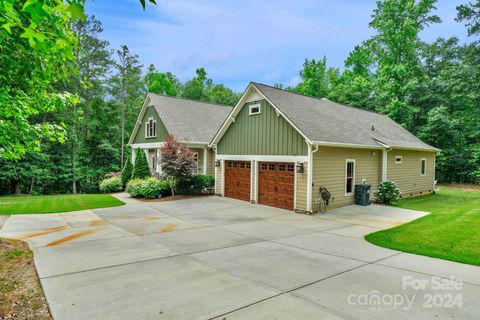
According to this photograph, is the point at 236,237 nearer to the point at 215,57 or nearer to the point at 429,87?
the point at 429,87

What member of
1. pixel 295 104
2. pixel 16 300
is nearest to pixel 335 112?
pixel 295 104

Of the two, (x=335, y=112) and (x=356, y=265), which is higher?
(x=335, y=112)

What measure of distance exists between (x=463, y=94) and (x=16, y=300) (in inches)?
1263

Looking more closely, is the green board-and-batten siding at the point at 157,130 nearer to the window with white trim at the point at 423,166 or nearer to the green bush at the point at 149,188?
the green bush at the point at 149,188

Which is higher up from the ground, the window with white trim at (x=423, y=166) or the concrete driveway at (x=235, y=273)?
the window with white trim at (x=423, y=166)

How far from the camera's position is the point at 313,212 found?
39.8 feet

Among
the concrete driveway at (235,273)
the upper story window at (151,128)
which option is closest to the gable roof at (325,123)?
the concrete driveway at (235,273)

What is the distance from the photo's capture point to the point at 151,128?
72.7 feet

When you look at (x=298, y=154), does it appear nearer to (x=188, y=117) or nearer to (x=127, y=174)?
(x=188, y=117)

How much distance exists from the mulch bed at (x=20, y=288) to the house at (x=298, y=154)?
30.7 ft

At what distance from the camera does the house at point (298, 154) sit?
12.3 m

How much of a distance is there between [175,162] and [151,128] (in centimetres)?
797

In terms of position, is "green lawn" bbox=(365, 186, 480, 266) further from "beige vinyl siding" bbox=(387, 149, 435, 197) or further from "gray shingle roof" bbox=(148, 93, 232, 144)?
"gray shingle roof" bbox=(148, 93, 232, 144)

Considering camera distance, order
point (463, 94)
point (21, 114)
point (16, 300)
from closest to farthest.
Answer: point (16, 300) → point (21, 114) → point (463, 94)
